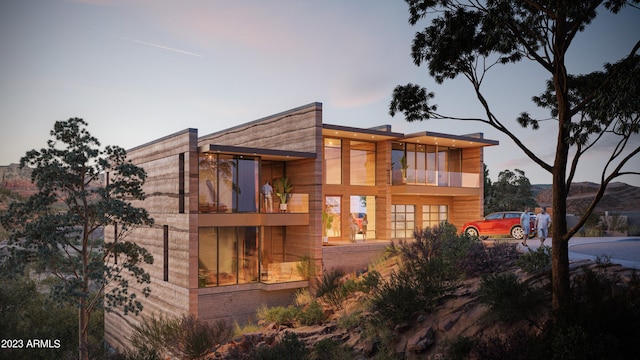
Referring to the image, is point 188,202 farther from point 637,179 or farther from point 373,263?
point 637,179

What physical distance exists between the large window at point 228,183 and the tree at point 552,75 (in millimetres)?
8481

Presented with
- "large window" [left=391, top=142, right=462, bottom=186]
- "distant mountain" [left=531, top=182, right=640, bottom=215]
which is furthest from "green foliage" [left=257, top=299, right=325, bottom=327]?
"distant mountain" [left=531, top=182, right=640, bottom=215]

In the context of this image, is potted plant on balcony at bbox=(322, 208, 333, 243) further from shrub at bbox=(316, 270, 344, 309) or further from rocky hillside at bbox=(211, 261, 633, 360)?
rocky hillside at bbox=(211, 261, 633, 360)

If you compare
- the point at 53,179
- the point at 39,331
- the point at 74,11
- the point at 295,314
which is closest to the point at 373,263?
the point at 295,314

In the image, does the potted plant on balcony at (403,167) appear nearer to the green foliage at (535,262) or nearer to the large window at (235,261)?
the large window at (235,261)

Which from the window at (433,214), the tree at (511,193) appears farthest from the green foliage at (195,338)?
the tree at (511,193)

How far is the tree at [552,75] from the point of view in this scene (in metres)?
8.36

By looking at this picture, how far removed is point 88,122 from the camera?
15016 millimetres

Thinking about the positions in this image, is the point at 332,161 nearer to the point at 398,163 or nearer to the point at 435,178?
the point at 398,163

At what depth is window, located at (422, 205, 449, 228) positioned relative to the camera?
28.1m

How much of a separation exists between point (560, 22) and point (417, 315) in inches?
285

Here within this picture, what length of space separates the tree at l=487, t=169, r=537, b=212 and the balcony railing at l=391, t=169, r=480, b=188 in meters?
12.0

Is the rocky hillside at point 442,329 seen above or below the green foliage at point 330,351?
above

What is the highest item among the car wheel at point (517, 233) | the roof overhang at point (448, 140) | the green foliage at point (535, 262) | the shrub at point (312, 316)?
the roof overhang at point (448, 140)
